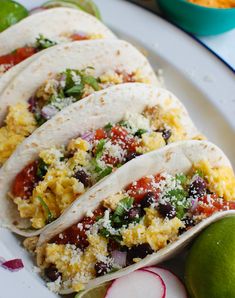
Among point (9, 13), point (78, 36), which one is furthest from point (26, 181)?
point (9, 13)

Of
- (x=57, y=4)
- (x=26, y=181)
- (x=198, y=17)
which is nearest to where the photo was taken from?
(x=26, y=181)

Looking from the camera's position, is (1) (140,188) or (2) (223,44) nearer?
(1) (140,188)

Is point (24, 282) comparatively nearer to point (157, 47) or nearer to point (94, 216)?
point (94, 216)

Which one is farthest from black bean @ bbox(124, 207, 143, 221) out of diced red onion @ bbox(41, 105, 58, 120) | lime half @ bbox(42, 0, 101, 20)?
lime half @ bbox(42, 0, 101, 20)

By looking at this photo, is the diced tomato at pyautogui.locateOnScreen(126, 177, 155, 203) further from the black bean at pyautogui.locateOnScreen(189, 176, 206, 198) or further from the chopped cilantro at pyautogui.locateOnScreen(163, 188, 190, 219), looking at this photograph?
the black bean at pyautogui.locateOnScreen(189, 176, 206, 198)

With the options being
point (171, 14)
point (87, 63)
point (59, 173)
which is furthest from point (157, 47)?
point (59, 173)

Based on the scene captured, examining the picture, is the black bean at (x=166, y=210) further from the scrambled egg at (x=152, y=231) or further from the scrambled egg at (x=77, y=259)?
the scrambled egg at (x=77, y=259)

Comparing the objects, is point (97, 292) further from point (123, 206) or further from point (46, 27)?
point (46, 27)
